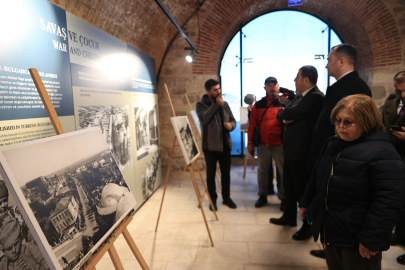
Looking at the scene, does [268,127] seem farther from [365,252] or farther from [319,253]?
[365,252]

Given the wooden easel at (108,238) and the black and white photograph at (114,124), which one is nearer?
the wooden easel at (108,238)

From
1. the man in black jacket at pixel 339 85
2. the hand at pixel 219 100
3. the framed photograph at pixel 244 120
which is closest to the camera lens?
the man in black jacket at pixel 339 85

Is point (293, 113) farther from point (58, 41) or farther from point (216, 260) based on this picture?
point (58, 41)

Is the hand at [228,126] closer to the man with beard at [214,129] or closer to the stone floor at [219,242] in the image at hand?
the man with beard at [214,129]

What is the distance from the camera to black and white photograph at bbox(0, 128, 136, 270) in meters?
0.90

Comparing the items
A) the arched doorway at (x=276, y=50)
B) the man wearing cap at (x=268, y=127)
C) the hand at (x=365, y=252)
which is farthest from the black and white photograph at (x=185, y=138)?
the arched doorway at (x=276, y=50)

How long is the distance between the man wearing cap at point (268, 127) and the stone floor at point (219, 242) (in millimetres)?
542

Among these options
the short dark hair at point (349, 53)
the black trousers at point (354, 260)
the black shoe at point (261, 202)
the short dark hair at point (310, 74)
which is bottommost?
the black shoe at point (261, 202)

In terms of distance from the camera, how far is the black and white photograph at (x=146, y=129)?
3.68 metres

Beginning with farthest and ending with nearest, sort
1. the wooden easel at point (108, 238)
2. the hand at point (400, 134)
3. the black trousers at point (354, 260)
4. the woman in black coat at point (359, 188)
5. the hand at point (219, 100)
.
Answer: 1. the hand at point (219, 100)
2. the hand at point (400, 134)
3. the black trousers at point (354, 260)
4. the woman in black coat at point (359, 188)
5. the wooden easel at point (108, 238)

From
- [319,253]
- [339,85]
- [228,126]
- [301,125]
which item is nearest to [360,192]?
[339,85]

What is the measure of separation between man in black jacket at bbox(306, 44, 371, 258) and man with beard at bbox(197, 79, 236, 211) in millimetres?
1372

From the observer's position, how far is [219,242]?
2.67 meters

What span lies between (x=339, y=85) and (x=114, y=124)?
2504 mm
